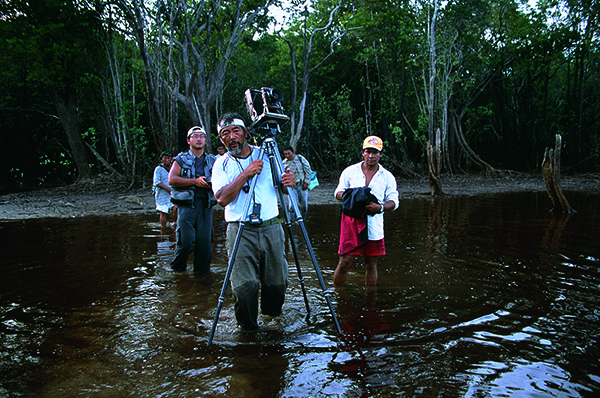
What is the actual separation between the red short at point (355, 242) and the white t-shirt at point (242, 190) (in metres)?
1.38

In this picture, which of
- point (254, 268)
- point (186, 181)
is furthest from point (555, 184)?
point (254, 268)

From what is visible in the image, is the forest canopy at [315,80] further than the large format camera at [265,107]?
Yes

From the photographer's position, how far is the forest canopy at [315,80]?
1582cm

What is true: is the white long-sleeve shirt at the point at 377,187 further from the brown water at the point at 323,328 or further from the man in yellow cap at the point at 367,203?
the brown water at the point at 323,328

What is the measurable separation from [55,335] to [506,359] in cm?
383

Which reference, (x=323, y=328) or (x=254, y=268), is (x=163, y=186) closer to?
(x=254, y=268)

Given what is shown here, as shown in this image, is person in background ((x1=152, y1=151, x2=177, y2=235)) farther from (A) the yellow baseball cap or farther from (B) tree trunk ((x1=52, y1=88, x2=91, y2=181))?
(B) tree trunk ((x1=52, y1=88, x2=91, y2=181))

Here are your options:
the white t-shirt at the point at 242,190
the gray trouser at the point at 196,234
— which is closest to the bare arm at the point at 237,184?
the white t-shirt at the point at 242,190

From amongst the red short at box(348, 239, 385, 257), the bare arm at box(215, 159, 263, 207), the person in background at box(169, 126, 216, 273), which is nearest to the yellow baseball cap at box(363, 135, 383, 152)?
the red short at box(348, 239, 385, 257)

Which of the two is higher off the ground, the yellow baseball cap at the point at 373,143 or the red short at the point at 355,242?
the yellow baseball cap at the point at 373,143

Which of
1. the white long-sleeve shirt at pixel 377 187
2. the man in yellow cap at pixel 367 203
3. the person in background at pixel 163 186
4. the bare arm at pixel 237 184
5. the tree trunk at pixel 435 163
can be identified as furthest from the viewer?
the tree trunk at pixel 435 163

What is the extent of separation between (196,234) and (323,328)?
2.55 meters

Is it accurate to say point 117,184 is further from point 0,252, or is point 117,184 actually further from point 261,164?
point 261,164

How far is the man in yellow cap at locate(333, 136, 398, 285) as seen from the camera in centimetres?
483
